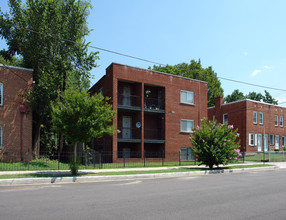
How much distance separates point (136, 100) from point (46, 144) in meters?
9.22

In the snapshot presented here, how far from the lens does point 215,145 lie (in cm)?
1847

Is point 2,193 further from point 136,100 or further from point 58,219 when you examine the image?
point 136,100

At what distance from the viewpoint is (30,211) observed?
20.9 ft

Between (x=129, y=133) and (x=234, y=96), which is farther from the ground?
(x=234, y=96)

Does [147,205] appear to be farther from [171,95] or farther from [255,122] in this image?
[255,122]

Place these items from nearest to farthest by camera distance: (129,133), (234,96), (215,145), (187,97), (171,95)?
(215,145)
(129,133)
(171,95)
(187,97)
(234,96)

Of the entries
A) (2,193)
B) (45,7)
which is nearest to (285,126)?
(45,7)

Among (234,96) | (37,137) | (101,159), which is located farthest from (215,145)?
(234,96)

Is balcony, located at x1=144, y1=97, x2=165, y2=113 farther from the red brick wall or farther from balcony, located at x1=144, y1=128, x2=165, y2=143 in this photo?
balcony, located at x1=144, y1=128, x2=165, y2=143

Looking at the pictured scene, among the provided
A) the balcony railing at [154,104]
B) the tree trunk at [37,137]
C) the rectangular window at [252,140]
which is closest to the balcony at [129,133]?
the balcony railing at [154,104]

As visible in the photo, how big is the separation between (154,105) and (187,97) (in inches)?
155

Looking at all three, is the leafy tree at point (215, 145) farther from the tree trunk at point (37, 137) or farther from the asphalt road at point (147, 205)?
the tree trunk at point (37, 137)

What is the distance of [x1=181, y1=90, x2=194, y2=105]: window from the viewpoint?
28.0 meters

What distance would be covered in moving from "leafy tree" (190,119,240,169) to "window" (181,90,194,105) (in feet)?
30.5
